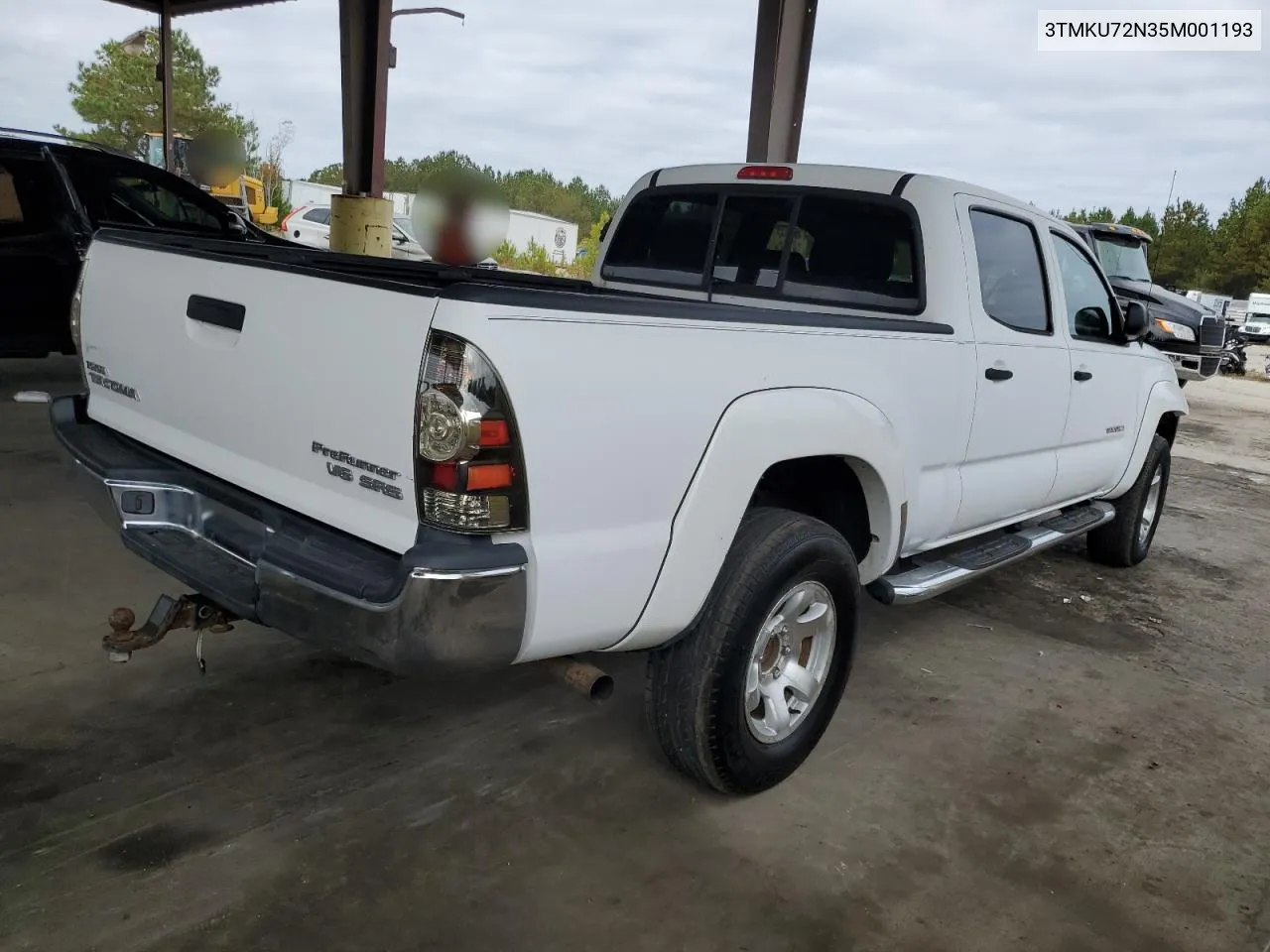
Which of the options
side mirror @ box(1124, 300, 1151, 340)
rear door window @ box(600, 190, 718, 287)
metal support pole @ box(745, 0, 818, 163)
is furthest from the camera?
metal support pole @ box(745, 0, 818, 163)

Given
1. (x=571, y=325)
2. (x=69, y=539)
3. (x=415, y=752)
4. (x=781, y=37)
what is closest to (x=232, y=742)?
(x=415, y=752)

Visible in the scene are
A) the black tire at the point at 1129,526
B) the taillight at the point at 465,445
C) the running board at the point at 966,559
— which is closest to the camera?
the taillight at the point at 465,445

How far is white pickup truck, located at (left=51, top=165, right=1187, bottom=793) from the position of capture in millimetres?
2137

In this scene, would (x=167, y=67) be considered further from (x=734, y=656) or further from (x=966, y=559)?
(x=734, y=656)

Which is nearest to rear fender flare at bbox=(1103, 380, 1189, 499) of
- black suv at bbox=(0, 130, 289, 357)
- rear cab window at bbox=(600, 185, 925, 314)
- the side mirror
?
the side mirror

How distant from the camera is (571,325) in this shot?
85.4 inches

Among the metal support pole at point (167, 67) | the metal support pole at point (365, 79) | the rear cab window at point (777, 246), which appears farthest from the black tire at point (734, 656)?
the metal support pole at point (167, 67)

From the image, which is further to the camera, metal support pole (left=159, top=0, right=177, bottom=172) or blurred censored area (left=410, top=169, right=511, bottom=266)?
metal support pole (left=159, top=0, right=177, bottom=172)

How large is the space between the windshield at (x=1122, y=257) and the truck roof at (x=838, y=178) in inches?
424

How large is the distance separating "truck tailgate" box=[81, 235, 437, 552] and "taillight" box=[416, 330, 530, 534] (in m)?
0.04

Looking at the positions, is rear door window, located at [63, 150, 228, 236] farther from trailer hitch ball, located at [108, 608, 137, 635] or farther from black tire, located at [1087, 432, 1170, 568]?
black tire, located at [1087, 432, 1170, 568]

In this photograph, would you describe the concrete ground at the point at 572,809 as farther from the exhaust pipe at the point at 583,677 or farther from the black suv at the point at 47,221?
the black suv at the point at 47,221

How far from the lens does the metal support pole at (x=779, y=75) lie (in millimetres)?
8727

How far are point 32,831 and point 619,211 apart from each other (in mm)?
3375
